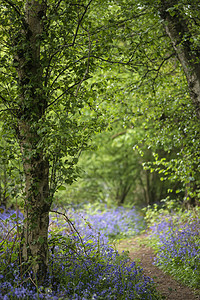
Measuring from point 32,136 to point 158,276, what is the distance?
366cm

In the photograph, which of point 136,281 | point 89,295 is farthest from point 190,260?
point 89,295

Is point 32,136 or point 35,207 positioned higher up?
point 32,136

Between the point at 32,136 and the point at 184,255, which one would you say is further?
the point at 184,255

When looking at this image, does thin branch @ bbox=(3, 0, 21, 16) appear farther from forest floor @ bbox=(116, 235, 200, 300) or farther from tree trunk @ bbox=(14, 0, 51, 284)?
forest floor @ bbox=(116, 235, 200, 300)

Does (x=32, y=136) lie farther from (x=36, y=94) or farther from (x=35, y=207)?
(x=35, y=207)

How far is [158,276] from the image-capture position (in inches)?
225

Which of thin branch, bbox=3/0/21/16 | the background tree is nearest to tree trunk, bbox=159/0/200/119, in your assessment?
the background tree

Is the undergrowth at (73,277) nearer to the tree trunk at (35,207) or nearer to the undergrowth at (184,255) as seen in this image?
the tree trunk at (35,207)

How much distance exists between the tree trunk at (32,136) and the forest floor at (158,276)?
5.86 ft

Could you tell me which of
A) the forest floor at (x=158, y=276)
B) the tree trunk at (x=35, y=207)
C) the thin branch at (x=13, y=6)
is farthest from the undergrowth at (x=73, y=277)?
the thin branch at (x=13, y=6)

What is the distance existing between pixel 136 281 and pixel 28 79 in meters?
3.03

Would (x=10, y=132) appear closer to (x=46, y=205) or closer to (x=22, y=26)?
(x=46, y=205)

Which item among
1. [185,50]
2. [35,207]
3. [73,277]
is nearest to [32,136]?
[35,207]

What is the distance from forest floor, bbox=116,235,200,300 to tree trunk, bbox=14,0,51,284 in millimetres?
1785
